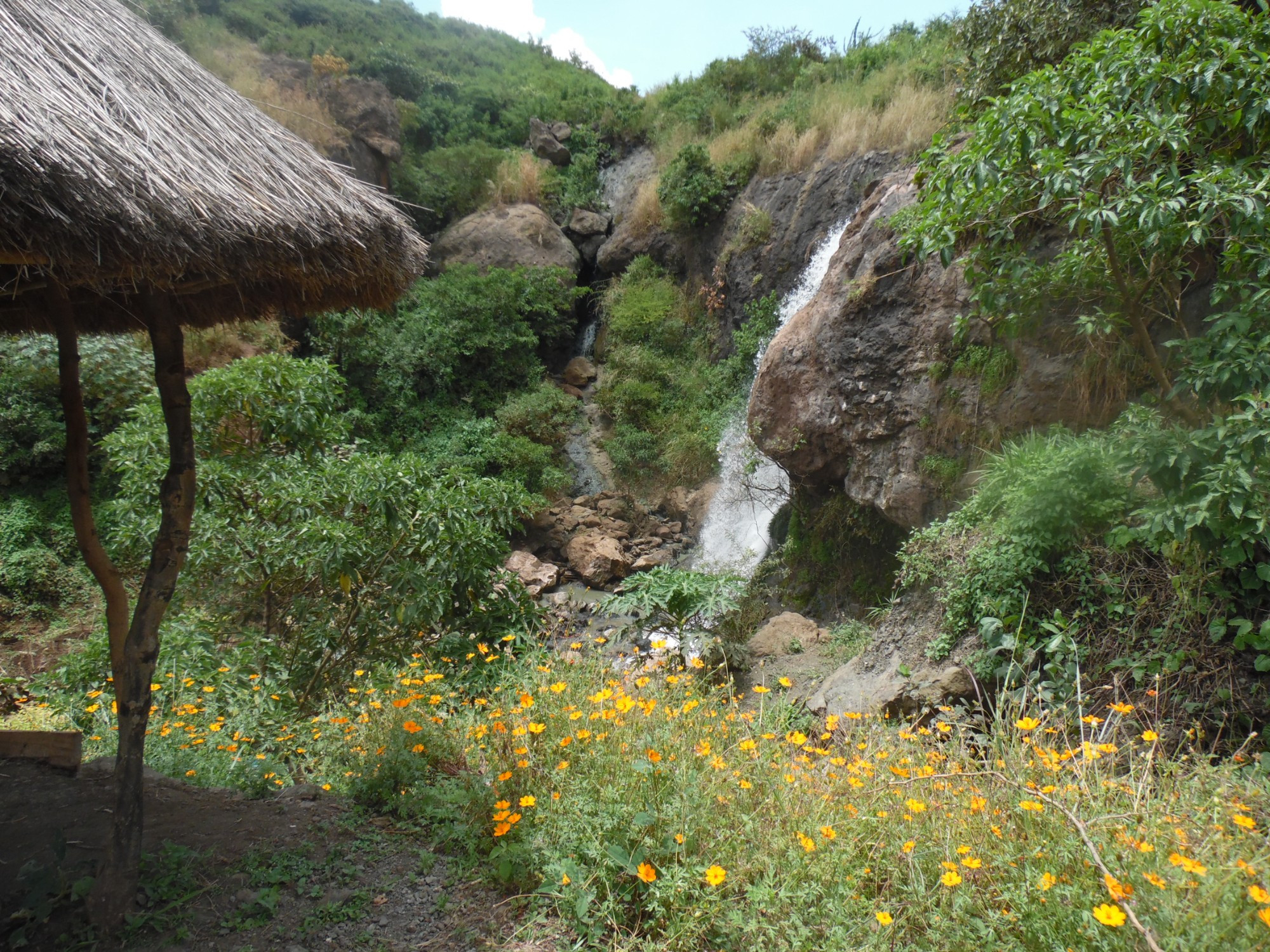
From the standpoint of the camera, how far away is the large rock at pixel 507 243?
50.0 feet

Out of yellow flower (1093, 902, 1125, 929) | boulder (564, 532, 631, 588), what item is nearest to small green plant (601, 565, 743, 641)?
boulder (564, 532, 631, 588)

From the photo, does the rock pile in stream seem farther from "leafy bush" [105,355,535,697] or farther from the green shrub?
"leafy bush" [105,355,535,697]

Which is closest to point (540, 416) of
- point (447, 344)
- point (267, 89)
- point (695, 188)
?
point (447, 344)

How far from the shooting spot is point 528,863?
8.23ft

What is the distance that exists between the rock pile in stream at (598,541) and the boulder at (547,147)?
10.3 metres

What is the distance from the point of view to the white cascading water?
364 inches

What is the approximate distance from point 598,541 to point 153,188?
881 cm

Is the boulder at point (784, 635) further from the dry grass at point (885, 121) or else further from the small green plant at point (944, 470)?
the dry grass at point (885, 121)

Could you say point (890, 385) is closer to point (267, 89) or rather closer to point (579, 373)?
point (579, 373)

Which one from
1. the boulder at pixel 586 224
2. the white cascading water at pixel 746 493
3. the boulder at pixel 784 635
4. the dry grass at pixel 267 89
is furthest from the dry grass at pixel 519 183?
the boulder at pixel 784 635

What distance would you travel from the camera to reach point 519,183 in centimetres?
1677

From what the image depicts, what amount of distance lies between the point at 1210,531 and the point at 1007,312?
7.43ft

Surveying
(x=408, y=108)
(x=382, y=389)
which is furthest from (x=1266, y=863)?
(x=408, y=108)

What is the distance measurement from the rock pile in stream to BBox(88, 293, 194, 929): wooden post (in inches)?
289
